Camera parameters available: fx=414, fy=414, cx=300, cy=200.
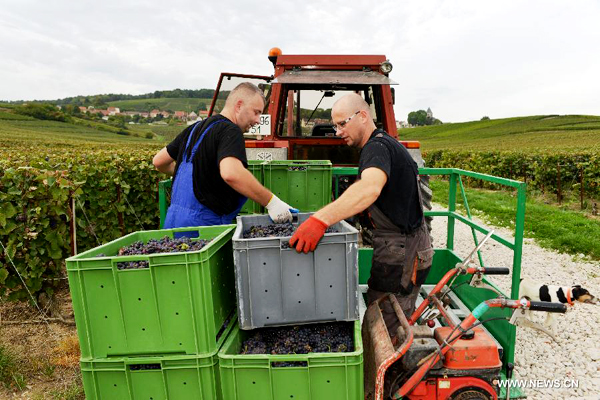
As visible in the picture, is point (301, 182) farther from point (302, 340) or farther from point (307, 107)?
point (307, 107)

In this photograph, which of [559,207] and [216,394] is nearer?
[216,394]

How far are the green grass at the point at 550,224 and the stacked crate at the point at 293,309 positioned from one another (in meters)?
6.29

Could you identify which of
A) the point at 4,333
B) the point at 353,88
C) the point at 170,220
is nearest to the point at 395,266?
the point at 170,220

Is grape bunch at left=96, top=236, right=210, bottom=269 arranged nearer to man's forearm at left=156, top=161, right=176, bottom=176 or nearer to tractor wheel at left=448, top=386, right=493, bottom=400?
man's forearm at left=156, top=161, right=176, bottom=176

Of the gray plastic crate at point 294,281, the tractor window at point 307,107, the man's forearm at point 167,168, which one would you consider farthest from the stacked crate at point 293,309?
the tractor window at point 307,107

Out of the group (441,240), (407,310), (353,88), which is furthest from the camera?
(441,240)

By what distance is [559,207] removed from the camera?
10.9 metres

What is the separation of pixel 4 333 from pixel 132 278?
3150 mm

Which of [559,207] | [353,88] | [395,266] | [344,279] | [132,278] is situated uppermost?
[353,88]

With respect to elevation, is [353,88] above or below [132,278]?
above

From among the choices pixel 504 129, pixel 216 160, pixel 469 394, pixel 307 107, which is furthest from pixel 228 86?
pixel 504 129

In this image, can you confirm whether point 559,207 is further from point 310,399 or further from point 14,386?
point 14,386

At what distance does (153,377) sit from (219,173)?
1.33 m

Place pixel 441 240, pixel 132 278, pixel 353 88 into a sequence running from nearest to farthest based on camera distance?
pixel 132 278, pixel 353 88, pixel 441 240
